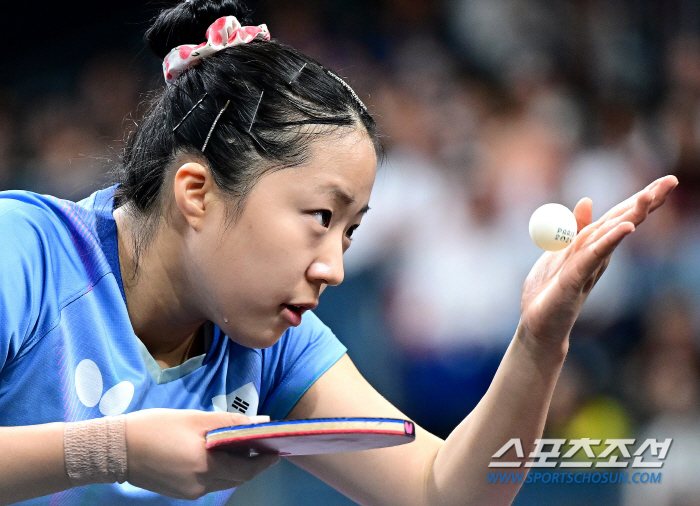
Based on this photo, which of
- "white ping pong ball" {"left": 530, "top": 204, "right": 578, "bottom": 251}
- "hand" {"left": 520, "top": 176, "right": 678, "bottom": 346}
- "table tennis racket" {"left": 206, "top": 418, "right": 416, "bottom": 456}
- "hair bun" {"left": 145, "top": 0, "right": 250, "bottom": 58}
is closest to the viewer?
"table tennis racket" {"left": 206, "top": 418, "right": 416, "bottom": 456}


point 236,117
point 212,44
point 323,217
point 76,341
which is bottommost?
point 76,341

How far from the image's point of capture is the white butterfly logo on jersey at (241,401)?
1581 mm

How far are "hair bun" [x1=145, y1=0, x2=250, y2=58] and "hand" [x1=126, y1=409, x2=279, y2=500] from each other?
2.64 ft

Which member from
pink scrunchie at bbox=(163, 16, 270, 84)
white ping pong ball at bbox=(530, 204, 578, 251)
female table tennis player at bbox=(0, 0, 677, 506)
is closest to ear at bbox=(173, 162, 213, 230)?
female table tennis player at bbox=(0, 0, 677, 506)

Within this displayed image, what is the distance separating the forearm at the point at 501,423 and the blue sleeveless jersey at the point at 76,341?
421mm

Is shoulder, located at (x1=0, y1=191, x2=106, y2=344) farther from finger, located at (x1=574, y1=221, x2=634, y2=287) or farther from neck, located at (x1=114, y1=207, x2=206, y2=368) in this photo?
finger, located at (x1=574, y1=221, x2=634, y2=287)

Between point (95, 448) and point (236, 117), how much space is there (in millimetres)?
617

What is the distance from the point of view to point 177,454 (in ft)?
3.75

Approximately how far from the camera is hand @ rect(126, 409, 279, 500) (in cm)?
115

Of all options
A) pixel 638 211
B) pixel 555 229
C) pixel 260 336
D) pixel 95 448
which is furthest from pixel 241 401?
pixel 638 211

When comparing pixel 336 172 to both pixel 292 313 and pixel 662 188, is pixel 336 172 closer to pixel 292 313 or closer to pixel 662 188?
pixel 292 313

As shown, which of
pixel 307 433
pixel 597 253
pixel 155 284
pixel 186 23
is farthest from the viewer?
pixel 186 23

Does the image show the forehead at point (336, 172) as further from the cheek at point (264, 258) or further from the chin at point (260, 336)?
the chin at point (260, 336)

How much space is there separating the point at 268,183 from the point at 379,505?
27.1 inches
